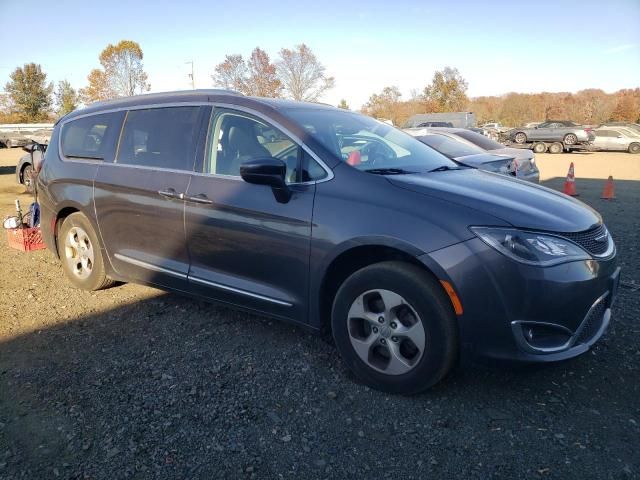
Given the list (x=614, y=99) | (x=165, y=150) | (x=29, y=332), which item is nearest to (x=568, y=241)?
(x=165, y=150)

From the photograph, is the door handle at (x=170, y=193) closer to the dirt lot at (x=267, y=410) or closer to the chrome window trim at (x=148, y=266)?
the chrome window trim at (x=148, y=266)

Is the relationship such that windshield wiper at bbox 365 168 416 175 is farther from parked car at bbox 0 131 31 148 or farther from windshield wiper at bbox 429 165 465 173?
parked car at bbox 0 131 31 148

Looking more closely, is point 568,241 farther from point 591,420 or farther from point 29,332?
point 29,332

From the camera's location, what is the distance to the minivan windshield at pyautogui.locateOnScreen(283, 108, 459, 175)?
3230mm

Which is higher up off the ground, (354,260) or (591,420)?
(354,260)

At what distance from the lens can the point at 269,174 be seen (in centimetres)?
299

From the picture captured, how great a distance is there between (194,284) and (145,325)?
2.00 ft

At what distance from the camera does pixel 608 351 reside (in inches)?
132

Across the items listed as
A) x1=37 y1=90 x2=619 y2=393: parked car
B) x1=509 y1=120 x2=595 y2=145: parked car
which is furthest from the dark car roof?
x1=509 y1=120 x2=595 y2=145: parked car

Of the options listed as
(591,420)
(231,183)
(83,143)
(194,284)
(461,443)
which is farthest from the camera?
(83,143)

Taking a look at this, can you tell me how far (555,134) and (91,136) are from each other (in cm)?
2747

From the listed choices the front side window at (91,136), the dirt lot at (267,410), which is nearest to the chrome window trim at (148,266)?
the dirt lot at (267,410)

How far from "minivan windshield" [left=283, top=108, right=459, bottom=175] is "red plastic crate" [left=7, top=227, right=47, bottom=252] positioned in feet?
13.8

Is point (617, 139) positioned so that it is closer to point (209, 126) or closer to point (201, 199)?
point (209, 126)
